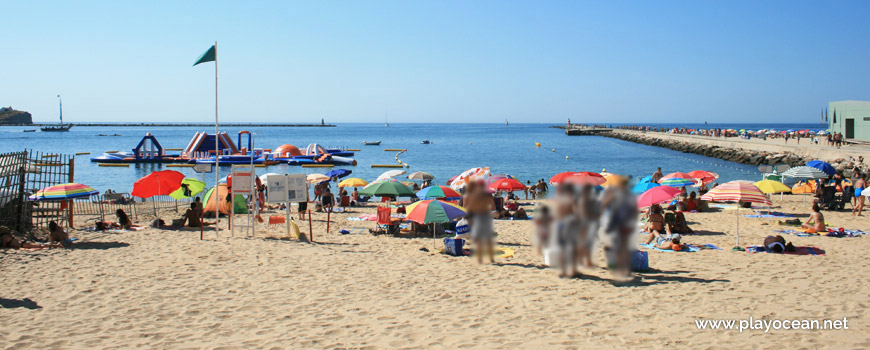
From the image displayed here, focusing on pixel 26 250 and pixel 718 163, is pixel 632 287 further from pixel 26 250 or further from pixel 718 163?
pixel 718 163

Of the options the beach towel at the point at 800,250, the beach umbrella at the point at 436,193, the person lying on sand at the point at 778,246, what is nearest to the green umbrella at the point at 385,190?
the beach umbrella at the point at 436,193

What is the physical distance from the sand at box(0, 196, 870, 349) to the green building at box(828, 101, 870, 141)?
159 feet

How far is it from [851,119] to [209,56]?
61.6m

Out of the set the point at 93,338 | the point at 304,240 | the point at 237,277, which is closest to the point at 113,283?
the point at 237,277

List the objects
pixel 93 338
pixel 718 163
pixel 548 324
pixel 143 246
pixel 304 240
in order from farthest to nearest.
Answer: pixel 718 163, pixel 304 240, pixel 143 246, pixel 548 324, pixel 93 338

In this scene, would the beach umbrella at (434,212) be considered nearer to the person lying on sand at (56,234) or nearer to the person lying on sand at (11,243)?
the person lying on sand at (56,234)

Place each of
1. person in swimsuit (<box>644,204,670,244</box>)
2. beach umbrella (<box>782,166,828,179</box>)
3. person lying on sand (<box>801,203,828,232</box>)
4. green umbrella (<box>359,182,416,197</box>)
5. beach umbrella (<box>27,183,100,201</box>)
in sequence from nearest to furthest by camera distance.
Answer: green umbrella (<box>359,182,416,197</box>)
beach umbrella (<box>27,183,100,201</box>)
person in swimsuit (<box>644,204,670,244</box>)
person lying on sand (<box>801,203,828,232</box>)
beach umbrella (<box>782,166,828,179</box>)

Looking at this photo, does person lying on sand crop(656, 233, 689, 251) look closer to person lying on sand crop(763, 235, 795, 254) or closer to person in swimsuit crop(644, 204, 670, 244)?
person in swimsuit crop(644, 204, 670, 244)

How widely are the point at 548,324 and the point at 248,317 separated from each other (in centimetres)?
496

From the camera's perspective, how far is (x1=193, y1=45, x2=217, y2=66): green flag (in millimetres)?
12961

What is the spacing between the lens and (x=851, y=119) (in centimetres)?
5522

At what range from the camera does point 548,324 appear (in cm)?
923

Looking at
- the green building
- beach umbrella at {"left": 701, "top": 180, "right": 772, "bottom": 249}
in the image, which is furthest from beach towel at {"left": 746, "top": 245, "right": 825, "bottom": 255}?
the green building

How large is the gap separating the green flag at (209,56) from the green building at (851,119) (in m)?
59.0
